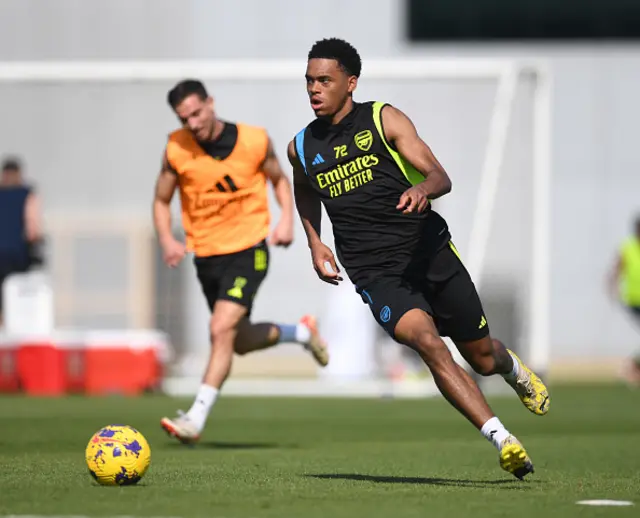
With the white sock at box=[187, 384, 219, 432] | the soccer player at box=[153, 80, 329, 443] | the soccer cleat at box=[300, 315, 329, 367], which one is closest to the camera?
the white sock at box=[187, 384, 219, 432]

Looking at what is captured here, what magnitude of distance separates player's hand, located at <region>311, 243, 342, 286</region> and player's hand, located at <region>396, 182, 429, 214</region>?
0.68 metres

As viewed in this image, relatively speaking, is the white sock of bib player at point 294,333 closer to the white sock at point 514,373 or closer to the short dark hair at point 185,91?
the short dark hair at point 185,91

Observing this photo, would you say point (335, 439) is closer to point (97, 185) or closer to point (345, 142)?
point (345, 142)

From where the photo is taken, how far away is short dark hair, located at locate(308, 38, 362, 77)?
7.65 meters

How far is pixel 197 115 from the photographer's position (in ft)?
33.2

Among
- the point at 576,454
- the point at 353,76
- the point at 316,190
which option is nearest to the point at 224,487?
the point at 316,190

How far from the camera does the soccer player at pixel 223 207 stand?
10148 millimetres

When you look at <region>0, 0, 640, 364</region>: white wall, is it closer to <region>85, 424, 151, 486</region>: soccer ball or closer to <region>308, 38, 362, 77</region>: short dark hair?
<region>308, 38, 362, 77</region>: short dark hair

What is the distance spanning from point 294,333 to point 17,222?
6.79 meters

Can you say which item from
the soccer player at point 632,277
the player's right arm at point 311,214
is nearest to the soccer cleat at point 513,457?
the player's right arm at point 311,214

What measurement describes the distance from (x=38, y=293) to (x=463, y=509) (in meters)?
12.1

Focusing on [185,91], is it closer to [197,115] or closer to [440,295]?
[197,115]

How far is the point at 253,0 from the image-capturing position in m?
27.9

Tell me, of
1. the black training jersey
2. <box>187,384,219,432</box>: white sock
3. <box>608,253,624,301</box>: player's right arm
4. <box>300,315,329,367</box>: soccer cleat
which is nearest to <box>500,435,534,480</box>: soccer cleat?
the black training jersey
